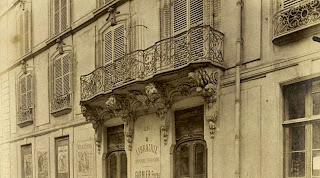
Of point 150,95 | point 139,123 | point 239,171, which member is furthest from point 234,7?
point 139,123

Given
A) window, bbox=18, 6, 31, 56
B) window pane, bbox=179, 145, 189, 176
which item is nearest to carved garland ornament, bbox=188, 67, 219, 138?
window pane, bbox=179, 145, 189, 176

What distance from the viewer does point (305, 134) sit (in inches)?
207

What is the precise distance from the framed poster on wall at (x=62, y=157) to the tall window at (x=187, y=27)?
5.76m

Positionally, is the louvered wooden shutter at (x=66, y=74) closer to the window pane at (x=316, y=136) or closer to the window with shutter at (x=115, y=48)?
the window with shutter at (x=115, y=48)

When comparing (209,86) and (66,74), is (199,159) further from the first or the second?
(66,74)

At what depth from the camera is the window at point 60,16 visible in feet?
36.1

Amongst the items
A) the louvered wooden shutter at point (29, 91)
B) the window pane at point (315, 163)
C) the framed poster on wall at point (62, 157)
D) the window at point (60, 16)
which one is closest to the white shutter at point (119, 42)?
the window at point (60, 16)

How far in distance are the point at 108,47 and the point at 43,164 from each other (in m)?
5.09

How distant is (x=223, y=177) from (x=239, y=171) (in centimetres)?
44

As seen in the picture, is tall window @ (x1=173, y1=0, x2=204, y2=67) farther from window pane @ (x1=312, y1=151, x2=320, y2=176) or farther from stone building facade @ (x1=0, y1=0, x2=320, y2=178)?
window pane @ (x1=312, y1=151, x2=320, y2=176)

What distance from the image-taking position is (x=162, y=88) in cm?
744

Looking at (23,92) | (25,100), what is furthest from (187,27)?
(23,92)

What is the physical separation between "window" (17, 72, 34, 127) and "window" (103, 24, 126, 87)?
4.07 meters

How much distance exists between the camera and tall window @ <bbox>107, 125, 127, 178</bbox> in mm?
9203
